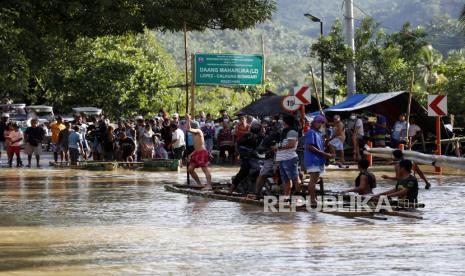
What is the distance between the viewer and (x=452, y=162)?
19234 millimetres

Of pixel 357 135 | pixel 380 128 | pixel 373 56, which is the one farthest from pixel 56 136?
pixel 373 56

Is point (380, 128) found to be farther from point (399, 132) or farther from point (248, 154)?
point (248, 154)

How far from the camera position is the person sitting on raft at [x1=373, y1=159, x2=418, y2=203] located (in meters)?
16.7

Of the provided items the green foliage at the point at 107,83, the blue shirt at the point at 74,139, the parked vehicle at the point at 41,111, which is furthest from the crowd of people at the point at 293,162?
the parked vehicle at the point at 41,111

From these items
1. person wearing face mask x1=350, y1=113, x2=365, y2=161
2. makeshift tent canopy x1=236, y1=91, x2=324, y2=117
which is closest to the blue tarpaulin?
person wearing face mask x1=350, y1=113, x2=365, y2=161

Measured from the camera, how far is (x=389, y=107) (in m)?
35.0

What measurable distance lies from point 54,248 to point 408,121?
64.7 feet

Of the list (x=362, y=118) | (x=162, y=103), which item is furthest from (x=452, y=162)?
(x=162, y=103)

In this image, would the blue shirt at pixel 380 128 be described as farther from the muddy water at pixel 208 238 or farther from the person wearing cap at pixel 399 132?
the muddy water at pixel 208 238

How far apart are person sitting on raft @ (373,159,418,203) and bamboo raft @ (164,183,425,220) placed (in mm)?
186

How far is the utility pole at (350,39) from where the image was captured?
3666cm

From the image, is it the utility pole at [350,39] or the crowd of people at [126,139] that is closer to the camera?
the crowd of people at [126,139]

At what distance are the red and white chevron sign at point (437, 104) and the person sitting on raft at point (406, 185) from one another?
1004 centimetres

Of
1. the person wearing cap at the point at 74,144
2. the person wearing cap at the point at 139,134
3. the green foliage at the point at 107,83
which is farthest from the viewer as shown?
the green foliage at the point at 107,83
